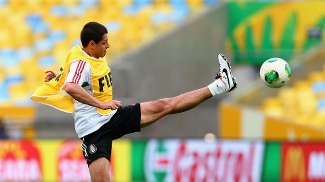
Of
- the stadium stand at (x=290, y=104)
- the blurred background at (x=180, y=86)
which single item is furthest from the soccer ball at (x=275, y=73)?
the stadium stand at (x=290, y=104)

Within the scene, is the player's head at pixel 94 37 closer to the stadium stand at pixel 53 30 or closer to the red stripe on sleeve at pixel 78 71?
the red stripe on sleeve at pixel 78 71

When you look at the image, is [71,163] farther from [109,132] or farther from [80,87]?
[80,87]

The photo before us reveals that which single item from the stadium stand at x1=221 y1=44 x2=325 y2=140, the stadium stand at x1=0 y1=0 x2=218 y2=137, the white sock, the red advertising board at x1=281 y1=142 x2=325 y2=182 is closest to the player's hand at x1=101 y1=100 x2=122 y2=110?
the white sock

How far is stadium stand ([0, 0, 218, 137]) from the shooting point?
17.9 meters

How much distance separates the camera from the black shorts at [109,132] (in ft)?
29.3

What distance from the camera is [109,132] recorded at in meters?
9.09

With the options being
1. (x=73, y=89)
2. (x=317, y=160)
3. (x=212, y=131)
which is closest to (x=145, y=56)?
(x=212, y=131)

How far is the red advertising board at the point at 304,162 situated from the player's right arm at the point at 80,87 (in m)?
5.88

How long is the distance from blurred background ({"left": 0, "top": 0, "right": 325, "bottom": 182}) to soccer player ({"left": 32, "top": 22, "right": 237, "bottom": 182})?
198 inches

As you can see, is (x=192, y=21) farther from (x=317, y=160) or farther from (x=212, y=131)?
(x=317, y=160)

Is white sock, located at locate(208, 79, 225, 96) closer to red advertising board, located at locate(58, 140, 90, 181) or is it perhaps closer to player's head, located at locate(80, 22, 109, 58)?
player's head, located at locate(80, 22, 109, 58)

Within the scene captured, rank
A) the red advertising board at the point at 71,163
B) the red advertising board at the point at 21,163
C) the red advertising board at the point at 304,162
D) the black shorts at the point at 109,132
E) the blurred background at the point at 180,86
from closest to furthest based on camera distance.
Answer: the black shorts at the point at 109,132
the red advertising board at the point at 304,162
the blurred background at the point at 180,86
the red advertising board at the point at 71,163
the red advertising board at the point at 21,163

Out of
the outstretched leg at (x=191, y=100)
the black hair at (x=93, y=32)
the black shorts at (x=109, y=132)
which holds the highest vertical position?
the black hair at (x=93, y=32)

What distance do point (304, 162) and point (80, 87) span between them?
617cm
